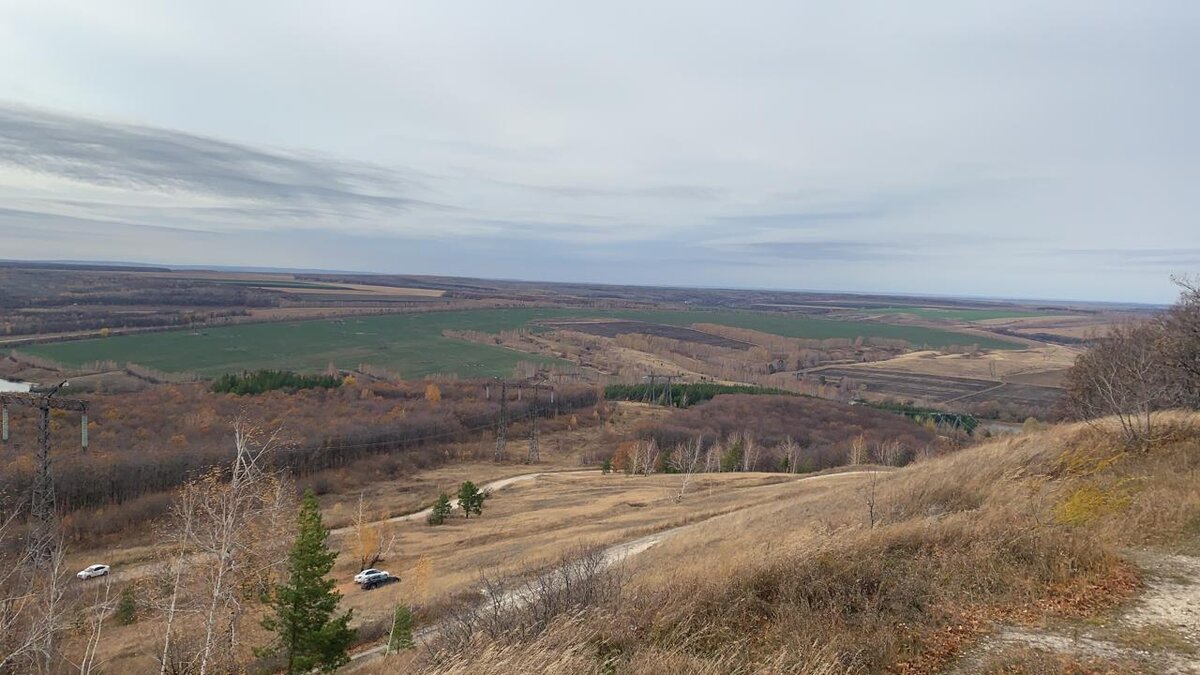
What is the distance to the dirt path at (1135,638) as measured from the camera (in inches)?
284

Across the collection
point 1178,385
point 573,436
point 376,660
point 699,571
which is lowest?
point 573,436

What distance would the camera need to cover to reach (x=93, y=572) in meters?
37.2

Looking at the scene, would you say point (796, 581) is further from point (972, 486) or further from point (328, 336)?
point (328, 336)

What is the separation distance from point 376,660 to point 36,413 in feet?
253

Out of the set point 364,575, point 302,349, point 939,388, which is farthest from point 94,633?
point 939,388

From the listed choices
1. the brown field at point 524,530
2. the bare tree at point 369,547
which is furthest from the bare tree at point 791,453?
the bare tree at point 369,547

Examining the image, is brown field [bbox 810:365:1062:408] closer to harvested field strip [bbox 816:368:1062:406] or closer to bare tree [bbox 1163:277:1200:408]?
harvested field strip [bbox 816:368:1062:406]

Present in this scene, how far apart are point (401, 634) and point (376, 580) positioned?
1862 cm

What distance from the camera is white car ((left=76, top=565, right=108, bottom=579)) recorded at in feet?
120

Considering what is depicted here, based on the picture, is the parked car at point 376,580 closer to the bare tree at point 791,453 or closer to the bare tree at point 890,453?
the bare tree at point 791,453

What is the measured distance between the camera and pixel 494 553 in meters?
33.5

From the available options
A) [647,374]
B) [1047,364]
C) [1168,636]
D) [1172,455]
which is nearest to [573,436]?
[647,374]

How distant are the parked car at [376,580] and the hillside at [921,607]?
26.8m

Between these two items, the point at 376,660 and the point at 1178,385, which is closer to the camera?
the point at 376,660
